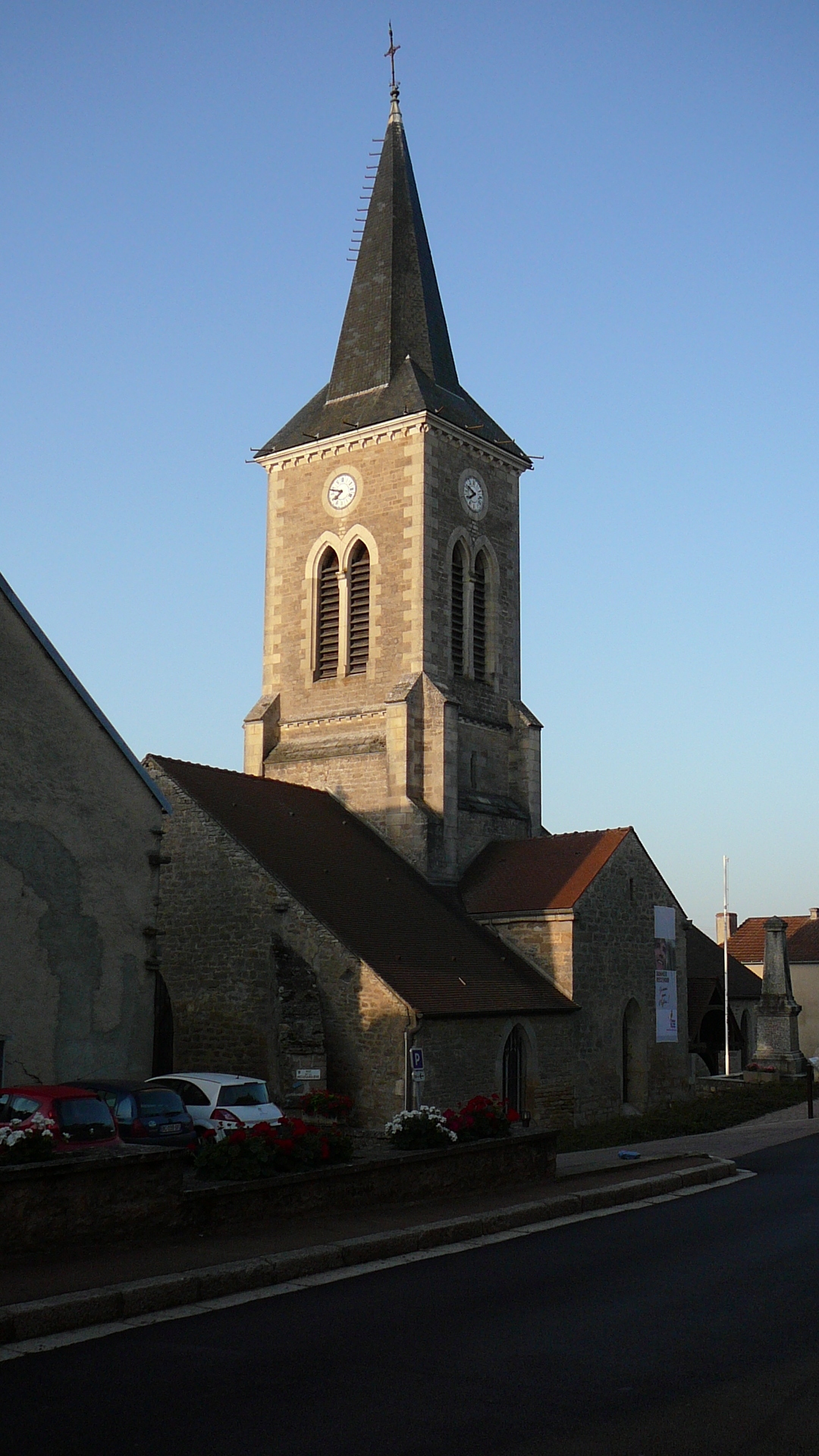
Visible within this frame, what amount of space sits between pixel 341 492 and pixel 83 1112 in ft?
72.5

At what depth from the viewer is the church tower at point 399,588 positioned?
30266 millimetres

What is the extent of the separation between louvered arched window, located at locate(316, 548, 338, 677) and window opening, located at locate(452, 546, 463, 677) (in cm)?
289

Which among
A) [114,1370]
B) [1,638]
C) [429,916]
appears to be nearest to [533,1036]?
[429,916]

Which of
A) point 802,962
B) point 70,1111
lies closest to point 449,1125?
point 70,1111

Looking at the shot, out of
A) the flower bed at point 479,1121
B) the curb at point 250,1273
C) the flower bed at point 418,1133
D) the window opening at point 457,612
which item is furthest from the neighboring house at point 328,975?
the curb at point 250,1273

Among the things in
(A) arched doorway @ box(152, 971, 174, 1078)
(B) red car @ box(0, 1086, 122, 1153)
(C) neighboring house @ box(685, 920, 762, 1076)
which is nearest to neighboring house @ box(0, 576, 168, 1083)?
(B) red car @ box(0, 1086, 122, 1153)

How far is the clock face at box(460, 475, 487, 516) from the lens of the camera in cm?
3306

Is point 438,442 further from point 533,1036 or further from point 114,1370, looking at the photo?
point 114,1370

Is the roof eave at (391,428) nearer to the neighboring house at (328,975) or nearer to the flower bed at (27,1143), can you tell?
the neighboring house at (328,975)

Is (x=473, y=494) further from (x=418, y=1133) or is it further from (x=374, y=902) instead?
(x=418, y=1133)

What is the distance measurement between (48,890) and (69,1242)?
7465 millimetres

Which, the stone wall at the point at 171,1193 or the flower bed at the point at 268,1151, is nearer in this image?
the stone wall at the point at 171,1193

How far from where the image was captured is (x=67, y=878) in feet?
55.5

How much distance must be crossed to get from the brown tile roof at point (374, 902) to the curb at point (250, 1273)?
975cm
